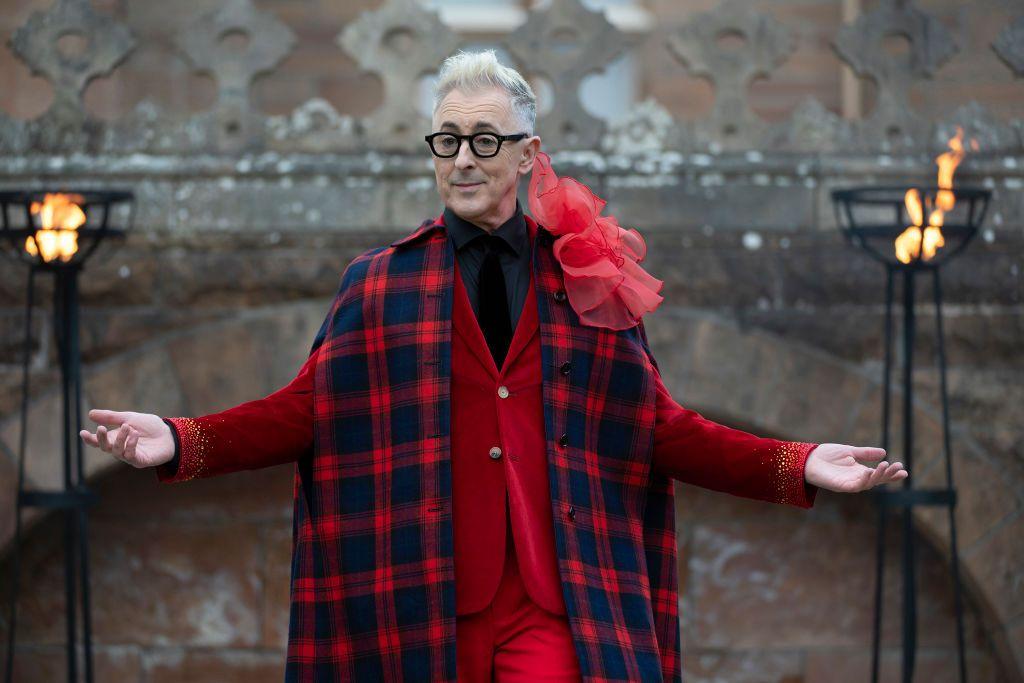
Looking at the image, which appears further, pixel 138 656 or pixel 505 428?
pixel 138 656

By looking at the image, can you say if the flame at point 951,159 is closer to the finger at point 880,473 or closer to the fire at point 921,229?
the fire at point 921,229

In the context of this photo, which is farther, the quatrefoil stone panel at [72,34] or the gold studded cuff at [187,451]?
the quatrefoil stone panel at [72,34]

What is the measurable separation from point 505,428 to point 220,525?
2667 millimetres

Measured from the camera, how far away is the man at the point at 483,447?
290cm

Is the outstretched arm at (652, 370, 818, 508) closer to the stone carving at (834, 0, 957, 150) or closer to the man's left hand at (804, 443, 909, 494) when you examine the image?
the man's left hand at (804, 443, 909, 494)

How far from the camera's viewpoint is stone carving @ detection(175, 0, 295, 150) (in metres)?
5.22

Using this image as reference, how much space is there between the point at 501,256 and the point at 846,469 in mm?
807

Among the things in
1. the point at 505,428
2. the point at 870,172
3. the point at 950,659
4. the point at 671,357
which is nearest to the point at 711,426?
the point at 505,428

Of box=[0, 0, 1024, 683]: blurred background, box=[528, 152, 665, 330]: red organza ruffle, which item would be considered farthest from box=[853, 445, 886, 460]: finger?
box=[0, 0, 1024, 683]: blurred background

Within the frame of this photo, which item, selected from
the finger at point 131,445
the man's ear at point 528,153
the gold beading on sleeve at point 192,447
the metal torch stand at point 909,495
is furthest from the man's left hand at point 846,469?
the metal torch stand at point 909,495

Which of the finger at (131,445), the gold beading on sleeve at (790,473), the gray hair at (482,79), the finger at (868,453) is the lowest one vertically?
the gold beading on sleeve at (790,473)

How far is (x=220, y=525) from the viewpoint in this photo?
538 centimetres

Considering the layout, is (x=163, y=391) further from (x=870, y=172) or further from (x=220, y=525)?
(x=870, y=172)

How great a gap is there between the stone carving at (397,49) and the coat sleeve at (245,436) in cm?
227
